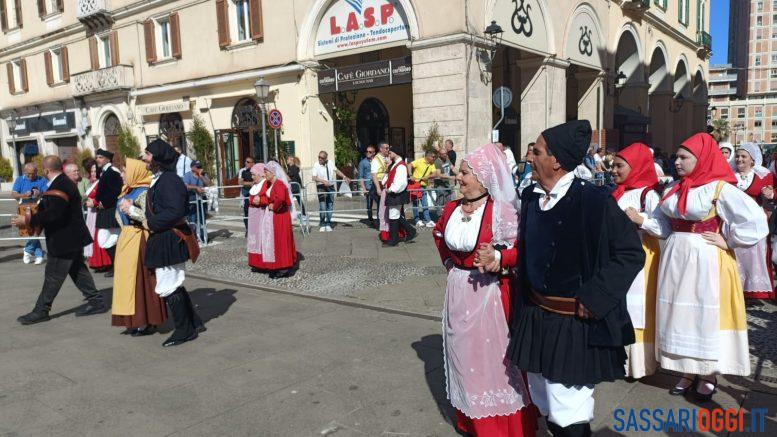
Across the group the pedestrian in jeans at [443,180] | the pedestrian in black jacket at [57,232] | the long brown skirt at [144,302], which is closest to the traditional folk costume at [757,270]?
the long brown skirt at [144,302]

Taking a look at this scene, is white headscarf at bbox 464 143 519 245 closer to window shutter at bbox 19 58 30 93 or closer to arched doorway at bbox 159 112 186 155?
arched doorway at bbox 159 112 186 155

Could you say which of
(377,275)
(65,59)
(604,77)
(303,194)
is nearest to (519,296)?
(377,275)

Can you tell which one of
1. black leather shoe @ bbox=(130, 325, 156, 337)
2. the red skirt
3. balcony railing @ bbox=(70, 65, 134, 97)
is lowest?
black leather shoe @ bbox=(130, 325, 156, 337)

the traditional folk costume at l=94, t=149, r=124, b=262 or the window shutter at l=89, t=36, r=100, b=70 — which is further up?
the window shutter at l=89, t=36, r=100, b=70

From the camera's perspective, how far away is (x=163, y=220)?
203 inches

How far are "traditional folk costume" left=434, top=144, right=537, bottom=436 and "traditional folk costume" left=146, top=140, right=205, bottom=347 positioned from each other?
118 inches

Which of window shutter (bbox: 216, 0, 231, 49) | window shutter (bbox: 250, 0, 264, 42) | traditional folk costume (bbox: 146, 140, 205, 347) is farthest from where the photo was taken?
window shutter (bbox: 216, 0, 231, 49)

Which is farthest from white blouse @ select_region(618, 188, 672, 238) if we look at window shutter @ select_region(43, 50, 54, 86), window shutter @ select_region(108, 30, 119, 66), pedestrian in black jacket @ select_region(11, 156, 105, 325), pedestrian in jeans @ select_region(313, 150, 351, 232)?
window shutter @ select_region(43, 50, 54, 86)

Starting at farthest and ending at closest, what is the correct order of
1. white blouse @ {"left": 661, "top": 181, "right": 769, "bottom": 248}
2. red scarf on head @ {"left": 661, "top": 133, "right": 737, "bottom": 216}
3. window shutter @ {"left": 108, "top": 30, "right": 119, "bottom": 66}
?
window shutter @ {"left": 108, "top": 30, "right": 119, "bottom": 66} → red scarf on head @ {"left": 661, "top": 133, "right": 737, "bottom": 216} → white blouse @ {"left": 661, "top": 181, "right": 769, "bottom": 248}

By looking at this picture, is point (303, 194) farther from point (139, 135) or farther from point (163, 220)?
point (139, 135)

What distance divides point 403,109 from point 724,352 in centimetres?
1762

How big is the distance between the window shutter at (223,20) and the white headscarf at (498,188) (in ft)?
57.3

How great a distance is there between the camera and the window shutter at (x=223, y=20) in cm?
1878

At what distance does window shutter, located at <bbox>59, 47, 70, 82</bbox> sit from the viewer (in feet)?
84.9
